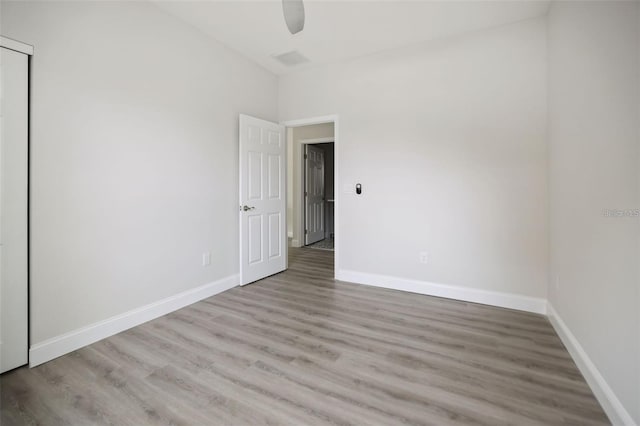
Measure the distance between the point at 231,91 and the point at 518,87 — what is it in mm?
3061

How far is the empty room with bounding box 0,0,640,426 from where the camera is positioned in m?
1.61

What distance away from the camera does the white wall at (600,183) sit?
1356 millimetres

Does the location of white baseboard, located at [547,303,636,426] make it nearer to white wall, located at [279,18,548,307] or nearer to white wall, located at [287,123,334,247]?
white wall, located at [279,18,548,307]

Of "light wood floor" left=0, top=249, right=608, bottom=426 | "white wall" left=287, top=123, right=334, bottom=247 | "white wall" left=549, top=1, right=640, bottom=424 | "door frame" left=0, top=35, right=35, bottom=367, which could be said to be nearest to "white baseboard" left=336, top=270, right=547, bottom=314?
"light wood floor" left=0, top=249, right=608, bottom=426

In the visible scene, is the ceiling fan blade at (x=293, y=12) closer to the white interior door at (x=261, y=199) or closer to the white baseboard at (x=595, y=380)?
the white interior door at (x=261, y=199)

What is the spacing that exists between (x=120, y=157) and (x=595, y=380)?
358 cm

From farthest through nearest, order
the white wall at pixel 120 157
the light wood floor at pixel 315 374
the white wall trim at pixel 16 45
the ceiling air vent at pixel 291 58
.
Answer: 1. the ceiling air vent at pixel 291 58
2. the white wall at pixel 120 157
3. the white wall trim at pixel 16 45
4. the light wood floor at pixel 315 374

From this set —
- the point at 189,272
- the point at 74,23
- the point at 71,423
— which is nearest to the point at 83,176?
the point at 74,23

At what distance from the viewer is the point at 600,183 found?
5.51 feet

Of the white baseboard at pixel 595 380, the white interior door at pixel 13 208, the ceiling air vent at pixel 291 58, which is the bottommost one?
the white baseboard at pixel 595 380

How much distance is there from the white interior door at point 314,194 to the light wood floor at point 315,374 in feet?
11.7

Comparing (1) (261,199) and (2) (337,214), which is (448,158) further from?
(1) (261,199)

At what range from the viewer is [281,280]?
388 centimetres

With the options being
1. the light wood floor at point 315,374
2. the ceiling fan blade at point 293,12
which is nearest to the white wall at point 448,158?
the light wood floor at point 315,374
